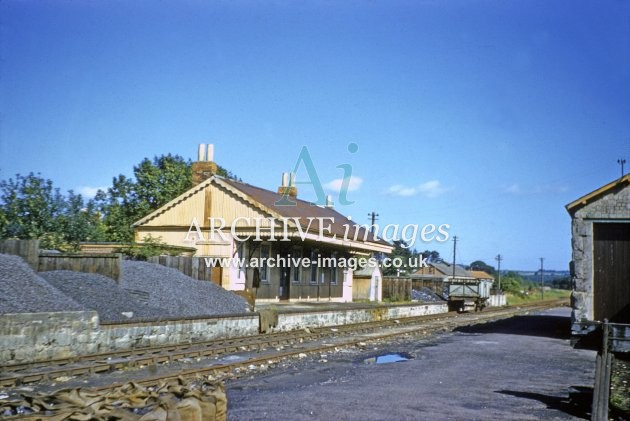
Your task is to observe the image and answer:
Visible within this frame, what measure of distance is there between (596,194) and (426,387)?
40.5 ft

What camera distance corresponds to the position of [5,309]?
456 inches

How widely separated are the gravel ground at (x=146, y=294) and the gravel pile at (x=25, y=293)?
102 centimetres

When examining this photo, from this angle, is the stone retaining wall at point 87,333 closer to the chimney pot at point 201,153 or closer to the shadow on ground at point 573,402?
the shadow on ground at point 573,402

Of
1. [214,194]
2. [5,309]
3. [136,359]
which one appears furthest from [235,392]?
[214,194]

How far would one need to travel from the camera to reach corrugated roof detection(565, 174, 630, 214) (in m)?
19.3

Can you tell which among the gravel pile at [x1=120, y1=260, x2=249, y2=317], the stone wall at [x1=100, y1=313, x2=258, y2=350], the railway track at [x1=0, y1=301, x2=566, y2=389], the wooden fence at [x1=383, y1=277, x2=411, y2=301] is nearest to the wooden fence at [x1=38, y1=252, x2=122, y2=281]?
the gravel pile at [x1=120, y1=260, x2=249, y2=317]

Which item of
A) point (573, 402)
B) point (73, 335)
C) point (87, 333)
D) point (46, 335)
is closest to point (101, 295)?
point (87, 333)

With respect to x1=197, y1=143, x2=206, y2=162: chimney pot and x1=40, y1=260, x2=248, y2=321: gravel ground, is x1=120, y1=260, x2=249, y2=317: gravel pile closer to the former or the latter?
x1=40, y1=260, x2=248, y2=321: gravel ground

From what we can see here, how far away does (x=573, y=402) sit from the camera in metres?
9.37

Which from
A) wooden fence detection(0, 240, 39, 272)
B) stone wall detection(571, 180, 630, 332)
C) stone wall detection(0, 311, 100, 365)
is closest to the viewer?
stone wall detection(0, 311, 100, 365)

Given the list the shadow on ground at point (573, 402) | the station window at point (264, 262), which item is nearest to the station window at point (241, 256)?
the station window at point (264, 262)

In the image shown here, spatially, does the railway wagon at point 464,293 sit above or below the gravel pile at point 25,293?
below

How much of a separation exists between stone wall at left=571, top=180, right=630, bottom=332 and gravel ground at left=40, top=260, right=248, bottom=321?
11.3 m

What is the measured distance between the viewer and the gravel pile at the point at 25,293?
12.0m
